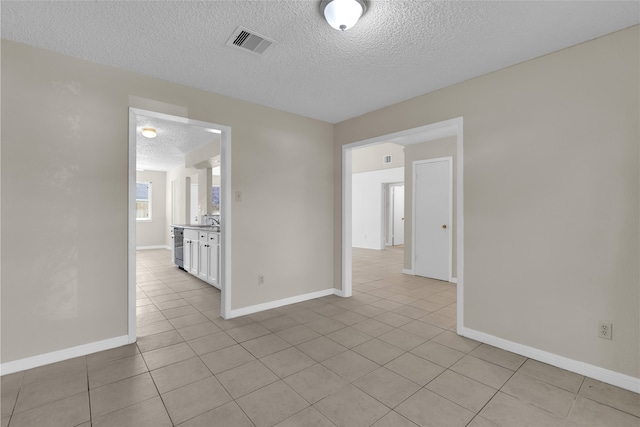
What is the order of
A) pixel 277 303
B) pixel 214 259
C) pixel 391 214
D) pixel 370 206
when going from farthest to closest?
pixel 391 214, pixel 370 206, pixel 214 259, pixel 277 303

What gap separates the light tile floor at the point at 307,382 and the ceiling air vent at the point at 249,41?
2616 millimetres

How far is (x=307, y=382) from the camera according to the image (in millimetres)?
2127

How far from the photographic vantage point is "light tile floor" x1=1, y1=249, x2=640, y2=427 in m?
1.76

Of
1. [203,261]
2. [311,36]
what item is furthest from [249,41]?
[203,261]

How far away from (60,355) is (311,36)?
11.0ft

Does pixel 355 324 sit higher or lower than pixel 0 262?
lower

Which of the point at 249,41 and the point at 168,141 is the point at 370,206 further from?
the point at 249,41

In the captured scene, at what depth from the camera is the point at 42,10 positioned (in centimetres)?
193

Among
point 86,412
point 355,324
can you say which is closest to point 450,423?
point 355,324

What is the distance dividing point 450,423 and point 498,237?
171 centimetres

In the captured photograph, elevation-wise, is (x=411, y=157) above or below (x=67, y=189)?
above

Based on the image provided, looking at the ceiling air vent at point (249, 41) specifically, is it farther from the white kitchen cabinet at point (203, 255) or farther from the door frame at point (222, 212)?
the white kitchen cabinet at point (203, 255)

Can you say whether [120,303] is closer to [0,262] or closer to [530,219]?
[0,262]

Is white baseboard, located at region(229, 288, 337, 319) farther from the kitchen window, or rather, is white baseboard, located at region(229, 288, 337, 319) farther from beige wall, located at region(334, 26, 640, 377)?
the kitchen window
